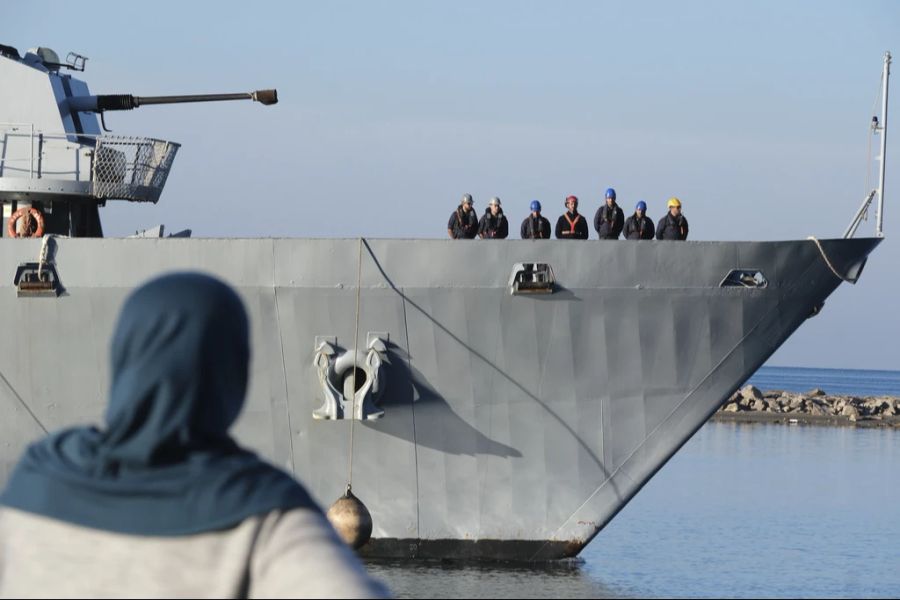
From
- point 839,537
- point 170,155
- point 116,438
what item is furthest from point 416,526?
point 116,438

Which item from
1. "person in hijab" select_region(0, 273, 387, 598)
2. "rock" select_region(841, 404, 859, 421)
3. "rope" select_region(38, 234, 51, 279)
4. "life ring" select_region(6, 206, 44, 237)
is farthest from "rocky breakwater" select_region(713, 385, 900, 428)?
"person in hijab" select_region(0, 273, 387, 598)

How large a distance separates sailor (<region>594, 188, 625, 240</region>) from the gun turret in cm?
634

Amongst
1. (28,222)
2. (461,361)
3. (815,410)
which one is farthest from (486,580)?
(815,410)

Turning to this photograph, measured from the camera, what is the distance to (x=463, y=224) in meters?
19.8

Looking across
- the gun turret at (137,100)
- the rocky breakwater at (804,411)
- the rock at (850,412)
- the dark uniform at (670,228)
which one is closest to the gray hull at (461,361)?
the dark uniform at (670,228)

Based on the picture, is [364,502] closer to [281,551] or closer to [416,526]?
[416,526]

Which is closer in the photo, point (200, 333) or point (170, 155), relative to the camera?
point (200, 333)

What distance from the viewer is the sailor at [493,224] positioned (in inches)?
776

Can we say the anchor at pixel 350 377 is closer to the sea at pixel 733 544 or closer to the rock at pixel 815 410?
the sea at pixel 733 544

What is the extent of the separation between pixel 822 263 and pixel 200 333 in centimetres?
1786

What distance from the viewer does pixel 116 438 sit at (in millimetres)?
2316

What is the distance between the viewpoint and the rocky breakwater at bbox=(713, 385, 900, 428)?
63531 mm

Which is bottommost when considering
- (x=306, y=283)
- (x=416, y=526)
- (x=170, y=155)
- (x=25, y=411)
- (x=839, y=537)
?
(x=839, y=537)

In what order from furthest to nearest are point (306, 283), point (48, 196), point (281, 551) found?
point (48, 196) → point (306, 283) → point (281, 551)
